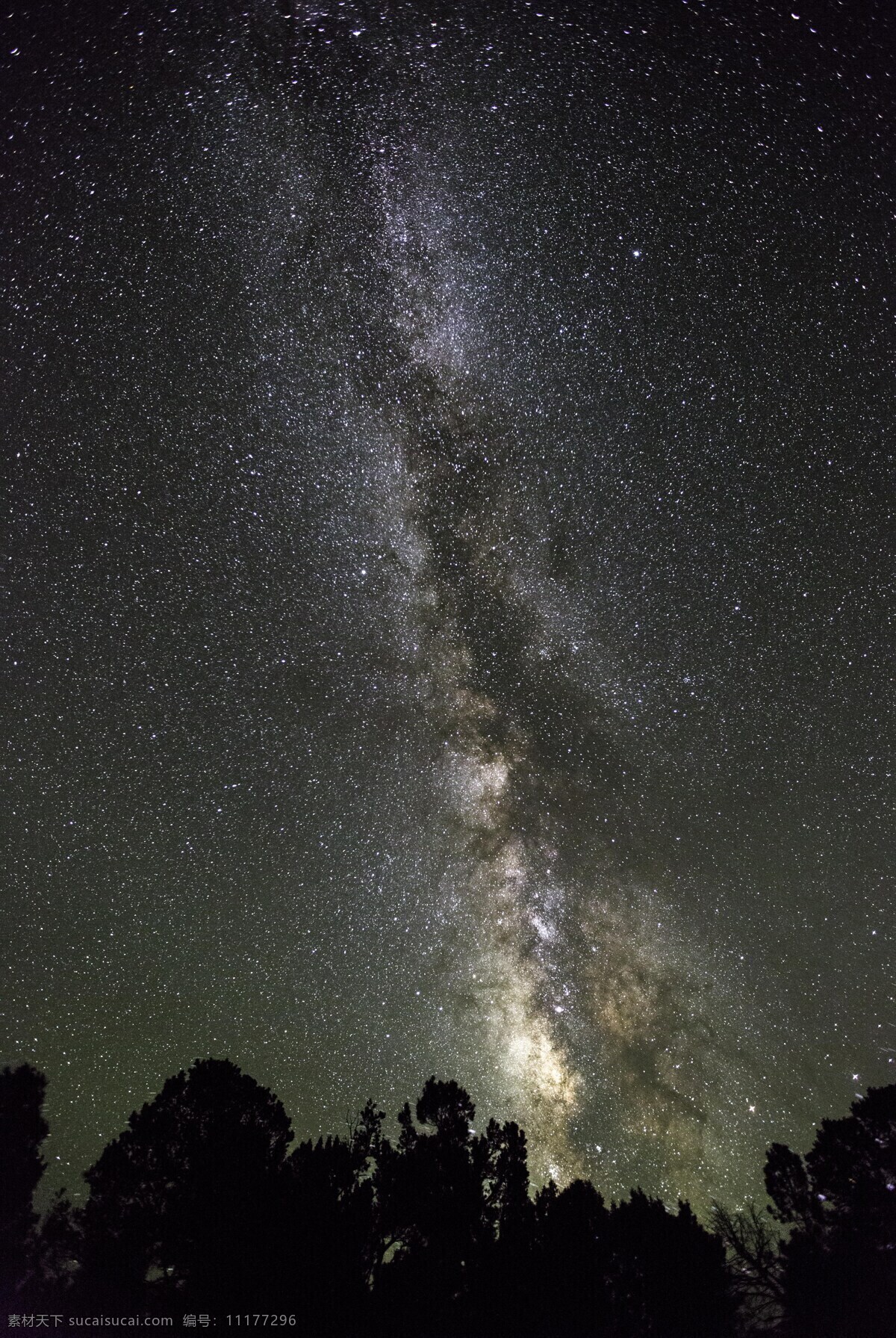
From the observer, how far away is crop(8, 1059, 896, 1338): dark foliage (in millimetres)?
13305

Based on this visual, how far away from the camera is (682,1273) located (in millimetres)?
15523

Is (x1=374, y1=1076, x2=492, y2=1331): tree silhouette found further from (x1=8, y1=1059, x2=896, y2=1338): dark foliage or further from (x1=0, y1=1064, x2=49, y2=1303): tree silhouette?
(x1=0, y1=1064, x2=49, y2=1303): tree silhouette

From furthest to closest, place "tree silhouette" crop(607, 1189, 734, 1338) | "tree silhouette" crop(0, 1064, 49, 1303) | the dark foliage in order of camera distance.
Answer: "tree silhouette" crop(0, 1064, 49, 1303) → "tree silhouette" crop(607, 1189, 734, 1338) → the dark foliage

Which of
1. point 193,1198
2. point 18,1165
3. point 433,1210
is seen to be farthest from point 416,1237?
point 18,1165

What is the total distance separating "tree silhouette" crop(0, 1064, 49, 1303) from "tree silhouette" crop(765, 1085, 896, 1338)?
59.5 ft

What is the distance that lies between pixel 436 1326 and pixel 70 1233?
29.5 ft

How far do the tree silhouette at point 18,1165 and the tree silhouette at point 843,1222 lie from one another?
1814cm

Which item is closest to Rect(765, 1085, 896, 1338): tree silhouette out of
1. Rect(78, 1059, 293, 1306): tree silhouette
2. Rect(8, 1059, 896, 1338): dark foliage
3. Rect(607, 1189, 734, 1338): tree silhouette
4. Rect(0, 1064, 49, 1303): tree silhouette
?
Rect(8, 1059, 896, 1338): dark foliage

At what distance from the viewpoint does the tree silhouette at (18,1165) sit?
627 inches

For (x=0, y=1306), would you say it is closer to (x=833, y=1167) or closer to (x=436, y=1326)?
(x=436, y=1326)

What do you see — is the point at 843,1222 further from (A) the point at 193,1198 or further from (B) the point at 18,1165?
(B) the point at 18,1165

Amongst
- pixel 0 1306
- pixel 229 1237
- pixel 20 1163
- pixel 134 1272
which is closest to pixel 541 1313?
pixel 229 1237

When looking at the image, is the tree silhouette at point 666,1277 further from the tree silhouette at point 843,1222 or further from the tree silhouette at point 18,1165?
the tree silhouette at point 18,1165

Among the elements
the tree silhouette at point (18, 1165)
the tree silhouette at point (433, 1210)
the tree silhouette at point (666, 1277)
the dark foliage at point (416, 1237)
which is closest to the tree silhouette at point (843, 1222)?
the dark foliage at point (416, 1237)
